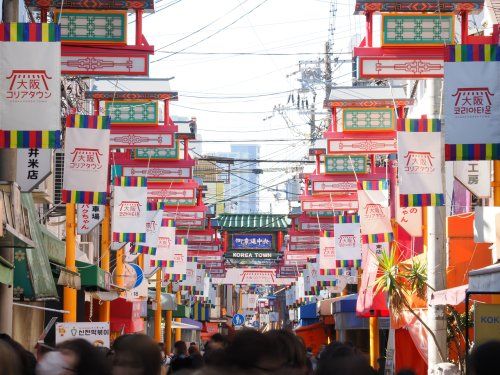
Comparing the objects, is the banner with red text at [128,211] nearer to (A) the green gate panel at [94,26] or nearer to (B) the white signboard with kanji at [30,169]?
(B) the white signboard with kanji at [30,169]

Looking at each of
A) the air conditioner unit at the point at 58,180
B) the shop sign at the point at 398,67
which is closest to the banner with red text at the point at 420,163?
the shop sign at the point at 398,67

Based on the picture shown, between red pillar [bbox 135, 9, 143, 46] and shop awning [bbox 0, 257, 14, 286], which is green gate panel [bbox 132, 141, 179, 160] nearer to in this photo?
red pillar [bbox 135, 9, 143, 46]

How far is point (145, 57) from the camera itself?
18984 mm

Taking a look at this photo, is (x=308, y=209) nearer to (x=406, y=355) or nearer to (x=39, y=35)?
(x=406, y=355)

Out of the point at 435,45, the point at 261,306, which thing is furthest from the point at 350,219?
the point at 261,306

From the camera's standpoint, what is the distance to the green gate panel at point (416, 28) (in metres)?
18.3

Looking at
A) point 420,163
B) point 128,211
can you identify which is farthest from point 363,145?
point 420,163

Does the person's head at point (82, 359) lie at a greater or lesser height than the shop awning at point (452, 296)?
greater

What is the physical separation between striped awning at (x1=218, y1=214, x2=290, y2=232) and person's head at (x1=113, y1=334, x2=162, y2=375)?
5721 centimetres

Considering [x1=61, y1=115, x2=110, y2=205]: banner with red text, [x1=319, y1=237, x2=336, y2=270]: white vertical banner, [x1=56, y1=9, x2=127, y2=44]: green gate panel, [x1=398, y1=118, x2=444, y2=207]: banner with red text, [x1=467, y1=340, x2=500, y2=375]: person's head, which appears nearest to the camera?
[x1=467, y1=340, x2=500, y2=375]: person's head

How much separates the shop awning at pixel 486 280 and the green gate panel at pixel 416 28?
4.19 metres

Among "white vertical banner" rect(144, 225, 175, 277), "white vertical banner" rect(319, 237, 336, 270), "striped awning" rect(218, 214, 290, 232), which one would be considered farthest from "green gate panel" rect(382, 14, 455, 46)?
"striped awning" rect(218, 214, 290, 232)

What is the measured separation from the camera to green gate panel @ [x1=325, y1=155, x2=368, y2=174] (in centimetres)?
3316

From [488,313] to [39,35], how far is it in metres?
6.14
